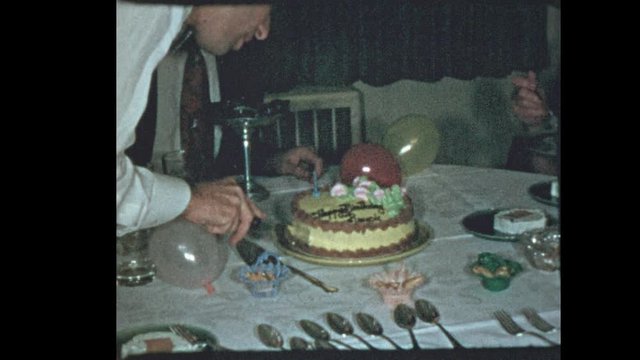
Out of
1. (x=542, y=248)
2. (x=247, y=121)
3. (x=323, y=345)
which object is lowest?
(x=323, y=345)

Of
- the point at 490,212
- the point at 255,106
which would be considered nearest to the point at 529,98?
the point at 490,212

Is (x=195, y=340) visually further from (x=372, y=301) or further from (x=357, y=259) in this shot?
(x=357, y=259)

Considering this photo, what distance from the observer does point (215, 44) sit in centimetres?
254

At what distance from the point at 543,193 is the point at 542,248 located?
0.56m

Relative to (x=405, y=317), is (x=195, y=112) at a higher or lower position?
higher

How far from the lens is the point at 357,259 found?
78.9 inches

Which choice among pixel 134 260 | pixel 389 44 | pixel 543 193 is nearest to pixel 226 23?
pixel 134 260

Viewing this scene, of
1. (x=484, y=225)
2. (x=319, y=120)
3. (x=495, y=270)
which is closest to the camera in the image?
(x=495, y=270)

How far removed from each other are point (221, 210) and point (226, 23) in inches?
28.0

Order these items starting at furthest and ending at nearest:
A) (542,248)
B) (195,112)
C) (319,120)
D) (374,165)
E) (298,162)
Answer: (319,120), (195,112), (298,162), (374,165), (542,248)

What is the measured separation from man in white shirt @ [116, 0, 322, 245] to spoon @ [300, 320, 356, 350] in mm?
414

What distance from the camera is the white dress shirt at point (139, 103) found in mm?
1799

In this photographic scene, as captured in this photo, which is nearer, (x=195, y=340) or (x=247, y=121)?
(x=195, y=340)
